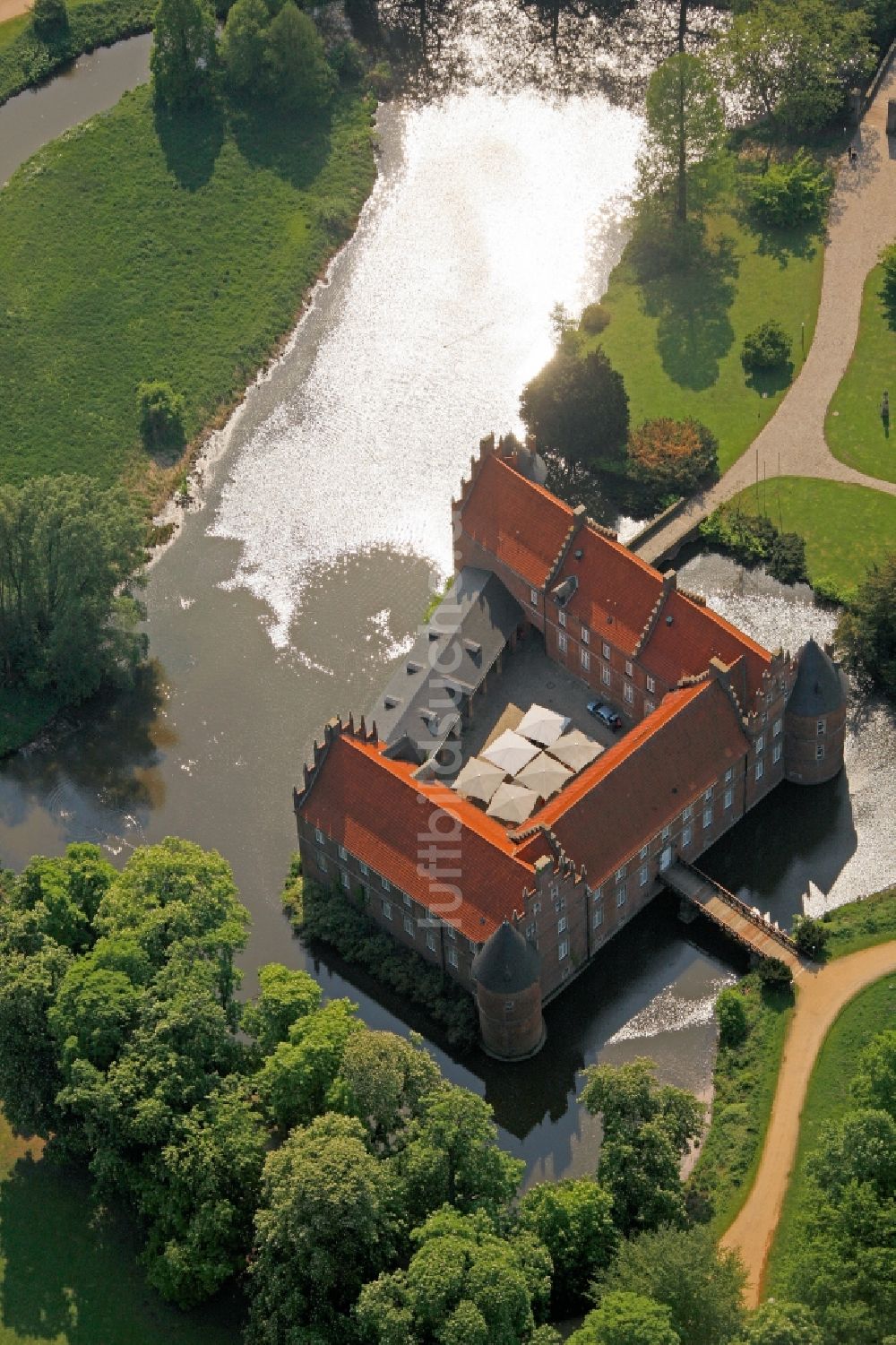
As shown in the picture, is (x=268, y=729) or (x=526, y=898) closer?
(x=526, y=898)

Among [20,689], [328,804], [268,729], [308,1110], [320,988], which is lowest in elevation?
[308,1110]

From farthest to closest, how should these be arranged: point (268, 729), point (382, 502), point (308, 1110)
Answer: point (382, 502), point (268, 729), point (308, 1110)

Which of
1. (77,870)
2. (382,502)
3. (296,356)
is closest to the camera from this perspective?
(77,870)

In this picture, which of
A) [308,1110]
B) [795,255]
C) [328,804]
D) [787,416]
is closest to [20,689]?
[328,804]

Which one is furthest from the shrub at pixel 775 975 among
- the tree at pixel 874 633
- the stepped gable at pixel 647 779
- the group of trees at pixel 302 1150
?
the tree at pixel 874 633

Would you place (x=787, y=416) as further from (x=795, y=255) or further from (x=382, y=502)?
(x=382, y=502)

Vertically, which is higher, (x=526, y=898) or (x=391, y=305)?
(x=391, y=305)

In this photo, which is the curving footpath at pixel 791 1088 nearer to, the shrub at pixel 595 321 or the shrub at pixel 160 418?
the shrub at pixel 595 321
